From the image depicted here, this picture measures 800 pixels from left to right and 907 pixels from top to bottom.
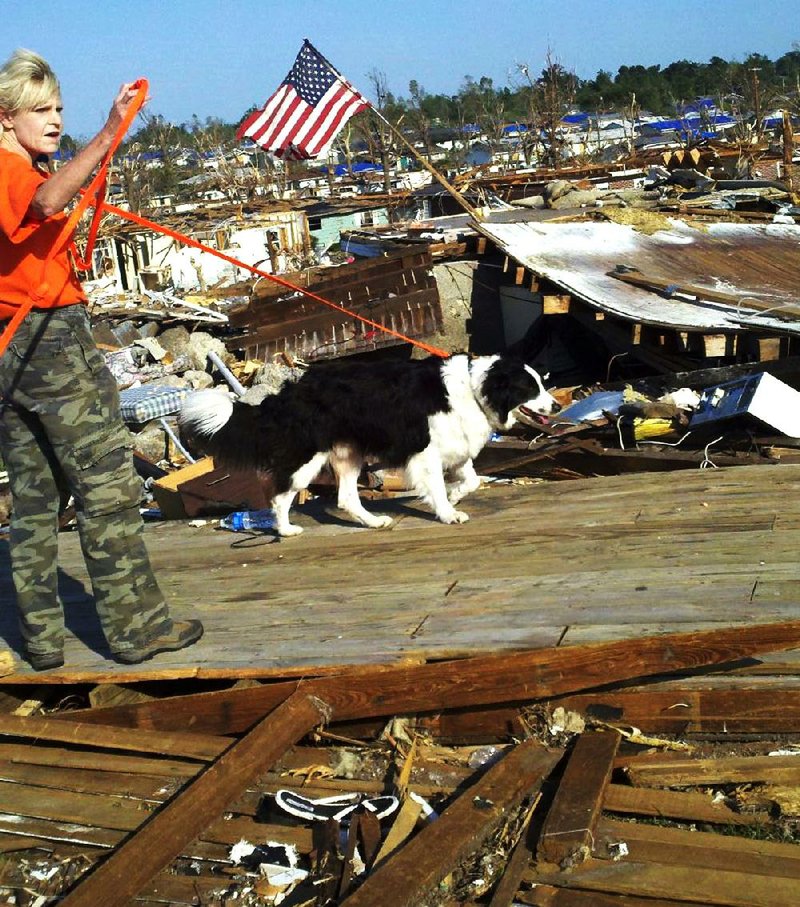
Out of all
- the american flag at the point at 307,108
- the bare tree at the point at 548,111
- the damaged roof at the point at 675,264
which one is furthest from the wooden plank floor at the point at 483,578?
the bare tree at the point at 548,111

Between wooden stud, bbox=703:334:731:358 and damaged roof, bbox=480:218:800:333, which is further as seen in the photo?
damaged roof, bbox=480:218:800:333

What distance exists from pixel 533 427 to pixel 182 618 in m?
5.38

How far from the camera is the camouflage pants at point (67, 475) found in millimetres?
4066

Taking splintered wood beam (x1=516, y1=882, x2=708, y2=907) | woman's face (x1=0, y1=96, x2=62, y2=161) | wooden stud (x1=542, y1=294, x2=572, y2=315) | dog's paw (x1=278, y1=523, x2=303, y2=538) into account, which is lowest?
splintered wood beam (x1=516, y1=882, x2=708, y2=907)

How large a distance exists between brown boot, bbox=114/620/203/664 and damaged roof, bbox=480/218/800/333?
26.5 ft

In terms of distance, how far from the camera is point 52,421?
4.10m

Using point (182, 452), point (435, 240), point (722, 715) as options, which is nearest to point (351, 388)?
point (722, 715)

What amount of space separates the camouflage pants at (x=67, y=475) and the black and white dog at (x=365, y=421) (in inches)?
81.8

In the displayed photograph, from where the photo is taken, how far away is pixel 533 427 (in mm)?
9781

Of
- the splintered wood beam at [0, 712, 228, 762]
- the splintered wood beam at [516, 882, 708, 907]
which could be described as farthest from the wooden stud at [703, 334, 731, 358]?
the splintered wood beam at [516, 882, 708, 907]

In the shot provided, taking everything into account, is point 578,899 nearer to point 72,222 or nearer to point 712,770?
point 712,770

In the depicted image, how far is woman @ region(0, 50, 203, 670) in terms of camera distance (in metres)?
3.71

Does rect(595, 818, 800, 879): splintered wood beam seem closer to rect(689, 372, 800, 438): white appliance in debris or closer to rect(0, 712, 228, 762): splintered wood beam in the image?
rect(0, 712, 228, 762): splintered wood beam

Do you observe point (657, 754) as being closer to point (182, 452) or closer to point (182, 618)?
point (182, 618)
